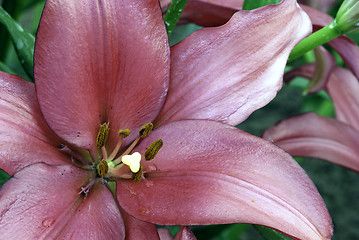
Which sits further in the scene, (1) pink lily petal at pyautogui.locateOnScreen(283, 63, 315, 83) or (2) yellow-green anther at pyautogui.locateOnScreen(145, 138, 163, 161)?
(1) pink lily petal at pyautogui.locateOnScreen(283, 63, 315, 83)

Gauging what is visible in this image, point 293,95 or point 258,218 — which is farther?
point 293,95

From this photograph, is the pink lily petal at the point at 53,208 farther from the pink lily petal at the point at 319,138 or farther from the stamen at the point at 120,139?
the pink lily petal at the point at 319,138

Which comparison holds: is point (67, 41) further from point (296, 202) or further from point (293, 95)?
point (293, 95)

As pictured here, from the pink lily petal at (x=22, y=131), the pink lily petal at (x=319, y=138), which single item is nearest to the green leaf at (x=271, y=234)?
the pink lily petal at (x=319, y=138)

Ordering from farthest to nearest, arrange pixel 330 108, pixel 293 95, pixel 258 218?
pixel 293 95 < pixel 330 108 < pixel 258 218

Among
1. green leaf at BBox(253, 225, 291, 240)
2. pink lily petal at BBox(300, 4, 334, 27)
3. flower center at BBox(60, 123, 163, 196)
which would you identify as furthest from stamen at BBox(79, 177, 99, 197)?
pink lily petal at BBox(300, 4, 334, 27)

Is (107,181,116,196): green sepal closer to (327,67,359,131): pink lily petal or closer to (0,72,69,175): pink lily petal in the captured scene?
(0,72,69,175): pink lily petal

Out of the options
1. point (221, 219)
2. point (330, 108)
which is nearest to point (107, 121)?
point (221, 219)

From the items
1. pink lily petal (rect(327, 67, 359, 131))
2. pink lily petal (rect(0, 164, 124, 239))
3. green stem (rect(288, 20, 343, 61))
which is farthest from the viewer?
pink lily petal (rect(327, 67, 359, 131))
